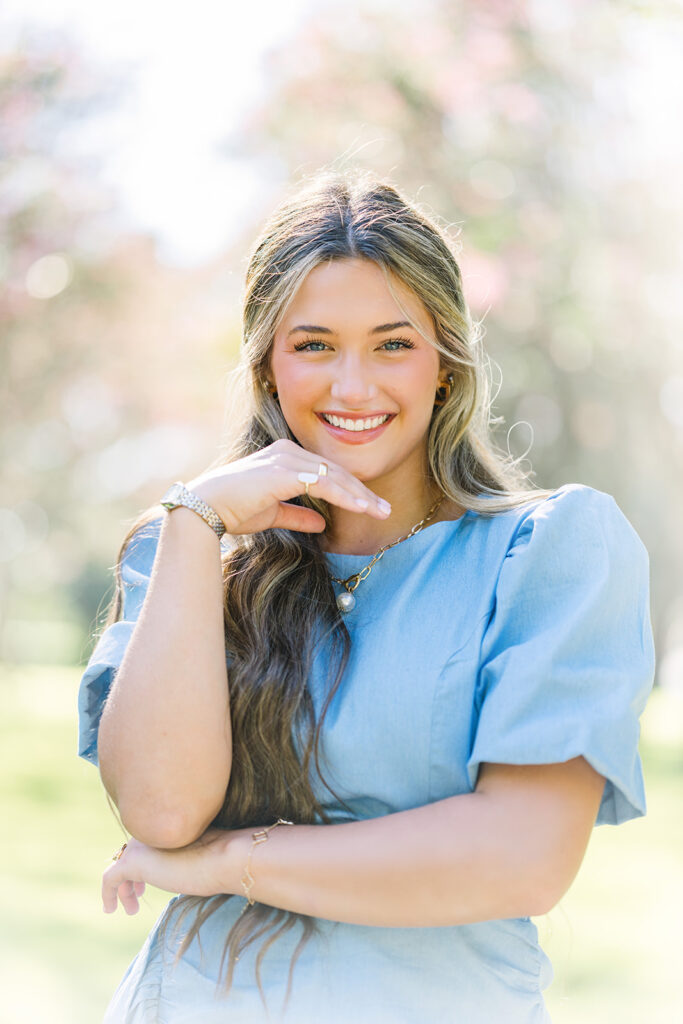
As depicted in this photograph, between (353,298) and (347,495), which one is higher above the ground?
(353,298)

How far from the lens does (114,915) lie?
19.8 ft

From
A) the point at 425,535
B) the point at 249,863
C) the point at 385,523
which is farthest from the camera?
the point at 385,523

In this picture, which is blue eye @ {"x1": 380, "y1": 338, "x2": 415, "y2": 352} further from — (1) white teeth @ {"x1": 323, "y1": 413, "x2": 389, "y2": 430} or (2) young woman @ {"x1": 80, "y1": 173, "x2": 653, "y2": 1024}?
(1) white teeth @ {"x1": 323, "y1": 413, "x2": 389, "y2": 430}

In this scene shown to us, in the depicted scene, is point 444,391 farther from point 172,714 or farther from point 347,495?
point 172,714

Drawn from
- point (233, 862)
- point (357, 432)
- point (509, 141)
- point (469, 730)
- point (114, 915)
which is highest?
point (509, 141)

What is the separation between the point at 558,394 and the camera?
10984 mm

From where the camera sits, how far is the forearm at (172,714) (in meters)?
1.86

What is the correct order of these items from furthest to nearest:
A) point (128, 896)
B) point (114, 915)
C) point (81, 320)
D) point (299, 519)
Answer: point (81, 320) → point (114, 915) → point (299, 519) → point (128, 896)

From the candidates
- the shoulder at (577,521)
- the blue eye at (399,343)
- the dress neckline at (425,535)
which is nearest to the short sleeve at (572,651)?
the shoulder at (577,521)

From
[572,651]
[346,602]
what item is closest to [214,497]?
[346,602]

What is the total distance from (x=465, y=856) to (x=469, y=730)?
213 millimetres

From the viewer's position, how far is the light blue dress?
1.70 m

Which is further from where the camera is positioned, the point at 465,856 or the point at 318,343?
the point at 318,343

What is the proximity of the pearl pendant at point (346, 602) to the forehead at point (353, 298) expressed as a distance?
51 cm
